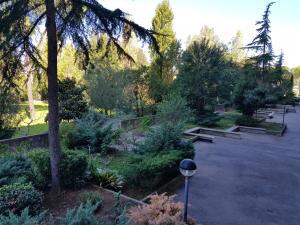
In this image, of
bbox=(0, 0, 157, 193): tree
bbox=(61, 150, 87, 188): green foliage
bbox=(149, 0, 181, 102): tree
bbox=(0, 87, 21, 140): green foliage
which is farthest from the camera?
bbox=(149, 0, 181, 102): tree

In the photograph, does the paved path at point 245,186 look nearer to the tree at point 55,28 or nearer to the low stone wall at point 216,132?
the low stone wall at point 216,132

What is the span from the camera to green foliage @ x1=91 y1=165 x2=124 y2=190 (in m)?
5.41

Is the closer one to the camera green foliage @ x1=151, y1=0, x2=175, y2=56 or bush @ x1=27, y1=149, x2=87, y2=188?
bush @ x1=27, y1=149, x2=87, y2=188

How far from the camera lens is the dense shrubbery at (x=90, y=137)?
866 cm

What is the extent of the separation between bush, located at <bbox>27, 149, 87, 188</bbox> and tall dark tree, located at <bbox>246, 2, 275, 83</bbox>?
21.3 metres

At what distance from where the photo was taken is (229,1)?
1123 centimetres

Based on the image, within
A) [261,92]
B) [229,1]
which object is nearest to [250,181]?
[229,1]

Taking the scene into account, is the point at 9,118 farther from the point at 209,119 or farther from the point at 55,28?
the point at 209,119

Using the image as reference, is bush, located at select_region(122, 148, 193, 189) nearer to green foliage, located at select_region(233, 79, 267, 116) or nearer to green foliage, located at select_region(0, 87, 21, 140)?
green foliage, located at select_region(0, 87, 21, 140)

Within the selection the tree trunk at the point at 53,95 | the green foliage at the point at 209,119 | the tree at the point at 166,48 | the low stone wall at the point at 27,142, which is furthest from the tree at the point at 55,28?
the tree at the point at 166,48

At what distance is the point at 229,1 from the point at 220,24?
19.8 m

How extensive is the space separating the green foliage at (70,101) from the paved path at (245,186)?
278 inches

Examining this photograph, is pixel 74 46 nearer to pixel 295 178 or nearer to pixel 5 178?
pixel 5 178

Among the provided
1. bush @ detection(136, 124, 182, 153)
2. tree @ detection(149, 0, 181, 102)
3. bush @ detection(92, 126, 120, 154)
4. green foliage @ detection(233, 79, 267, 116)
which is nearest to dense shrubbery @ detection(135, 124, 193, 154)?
bush @ detection(136, 124, 182, 153)
